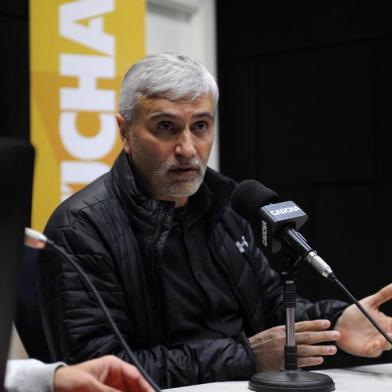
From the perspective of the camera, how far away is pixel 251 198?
160 centimetres

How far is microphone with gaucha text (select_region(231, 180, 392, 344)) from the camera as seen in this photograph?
1.41 m

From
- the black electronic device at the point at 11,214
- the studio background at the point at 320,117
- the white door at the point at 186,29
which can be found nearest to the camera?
the black electronic device at the point at 11,214

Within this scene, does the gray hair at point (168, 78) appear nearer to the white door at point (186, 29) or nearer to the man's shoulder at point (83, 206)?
the man's shoulder at point (83, 206)

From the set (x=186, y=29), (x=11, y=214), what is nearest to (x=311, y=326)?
(x=11, y=214)

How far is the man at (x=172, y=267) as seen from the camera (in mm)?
1837

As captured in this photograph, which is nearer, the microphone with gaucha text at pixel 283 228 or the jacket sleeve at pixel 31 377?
the jacket sleeve at pixel 31 377

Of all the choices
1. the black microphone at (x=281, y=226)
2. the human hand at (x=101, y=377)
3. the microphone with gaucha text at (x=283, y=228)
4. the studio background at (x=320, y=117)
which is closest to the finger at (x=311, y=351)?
the microphone with gaucha text at (x=283, y=228)

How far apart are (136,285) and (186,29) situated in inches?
109

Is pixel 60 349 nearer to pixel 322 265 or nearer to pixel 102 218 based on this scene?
pixel 102 218

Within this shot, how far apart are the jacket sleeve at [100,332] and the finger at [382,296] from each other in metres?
0.33

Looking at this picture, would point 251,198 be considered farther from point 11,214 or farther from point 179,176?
point 11,214

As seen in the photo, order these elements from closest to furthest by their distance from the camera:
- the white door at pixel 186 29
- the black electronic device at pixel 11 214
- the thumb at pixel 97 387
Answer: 1. the black electronic device at pixel 11 214
2. the thumb at pixel 97 387
3. the white door at pixel 186 29

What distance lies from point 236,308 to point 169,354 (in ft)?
1.22

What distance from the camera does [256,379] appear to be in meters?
1.53
